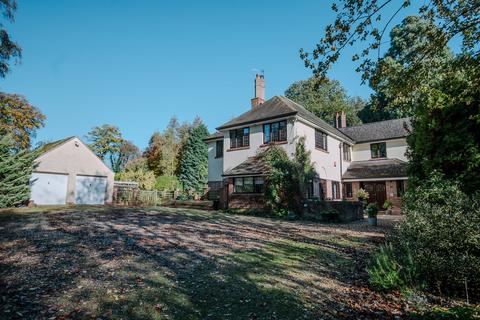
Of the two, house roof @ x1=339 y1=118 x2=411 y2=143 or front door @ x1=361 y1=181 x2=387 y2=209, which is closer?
front door @ x1=361 y1=181 x2=387 y2=209

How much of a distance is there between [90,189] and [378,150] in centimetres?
2904

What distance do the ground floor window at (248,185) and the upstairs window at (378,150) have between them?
14555 mm

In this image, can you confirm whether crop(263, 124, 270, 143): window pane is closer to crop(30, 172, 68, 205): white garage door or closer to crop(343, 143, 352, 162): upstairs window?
crop(343, 143, 352, 162): upstairs window

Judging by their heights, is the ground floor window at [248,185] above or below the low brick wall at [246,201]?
above

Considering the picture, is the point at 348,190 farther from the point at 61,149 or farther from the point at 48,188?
the point at 48,188

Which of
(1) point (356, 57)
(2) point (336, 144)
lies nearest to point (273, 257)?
(1) point (356, 57)

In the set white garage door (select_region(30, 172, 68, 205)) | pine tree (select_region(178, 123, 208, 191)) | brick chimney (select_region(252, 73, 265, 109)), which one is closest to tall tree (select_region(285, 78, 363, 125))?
pine tree (select_region(178, 123, 208, 191))

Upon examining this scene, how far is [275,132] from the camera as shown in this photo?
2231cm

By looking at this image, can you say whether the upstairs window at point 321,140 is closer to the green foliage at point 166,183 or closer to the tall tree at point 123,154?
the green foliage at point 166,183

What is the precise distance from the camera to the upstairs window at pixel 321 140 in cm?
2362

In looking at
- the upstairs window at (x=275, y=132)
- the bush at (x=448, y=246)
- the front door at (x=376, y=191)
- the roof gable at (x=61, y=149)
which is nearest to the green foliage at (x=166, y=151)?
the roof gable at (x=61, y=149)

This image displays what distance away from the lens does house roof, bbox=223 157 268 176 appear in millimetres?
20823

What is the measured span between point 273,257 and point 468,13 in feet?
24.3

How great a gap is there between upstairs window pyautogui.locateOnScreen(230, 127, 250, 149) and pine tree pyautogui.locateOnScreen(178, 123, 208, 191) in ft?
62.7
